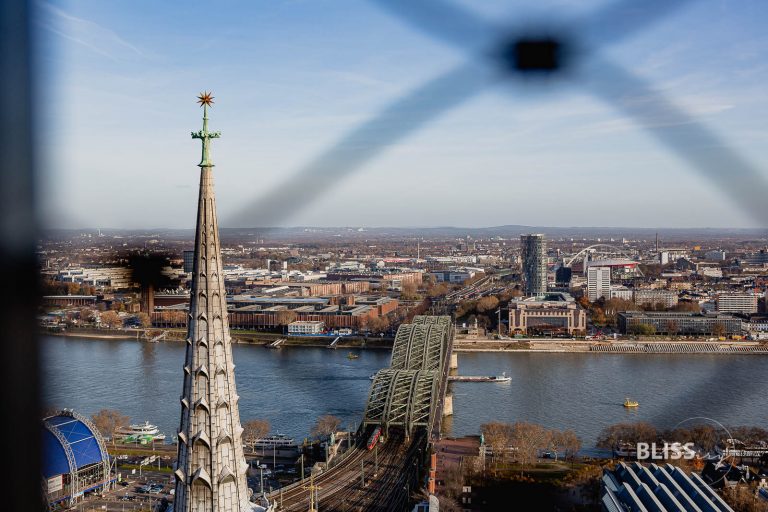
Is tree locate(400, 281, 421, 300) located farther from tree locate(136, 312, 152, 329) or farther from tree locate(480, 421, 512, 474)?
tree locate(480, 421, 512, 474)

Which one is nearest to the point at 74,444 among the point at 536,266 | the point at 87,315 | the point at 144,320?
the point at 144,320

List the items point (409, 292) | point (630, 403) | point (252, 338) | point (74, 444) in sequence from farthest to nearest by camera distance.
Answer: point (409, 292) → point (252, 338) → point (630, 403) → point (74, 444)

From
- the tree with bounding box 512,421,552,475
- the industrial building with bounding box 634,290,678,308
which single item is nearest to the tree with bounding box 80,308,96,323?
the tree with bounding box 512,421,552,475

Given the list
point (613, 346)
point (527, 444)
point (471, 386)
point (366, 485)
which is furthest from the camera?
point (613, 346)


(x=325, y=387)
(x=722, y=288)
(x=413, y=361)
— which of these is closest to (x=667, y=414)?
(x=413, y=361)

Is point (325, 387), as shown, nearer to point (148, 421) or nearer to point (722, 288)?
point (148, 421)

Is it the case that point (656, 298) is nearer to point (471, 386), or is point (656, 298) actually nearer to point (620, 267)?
point (620, 267)
